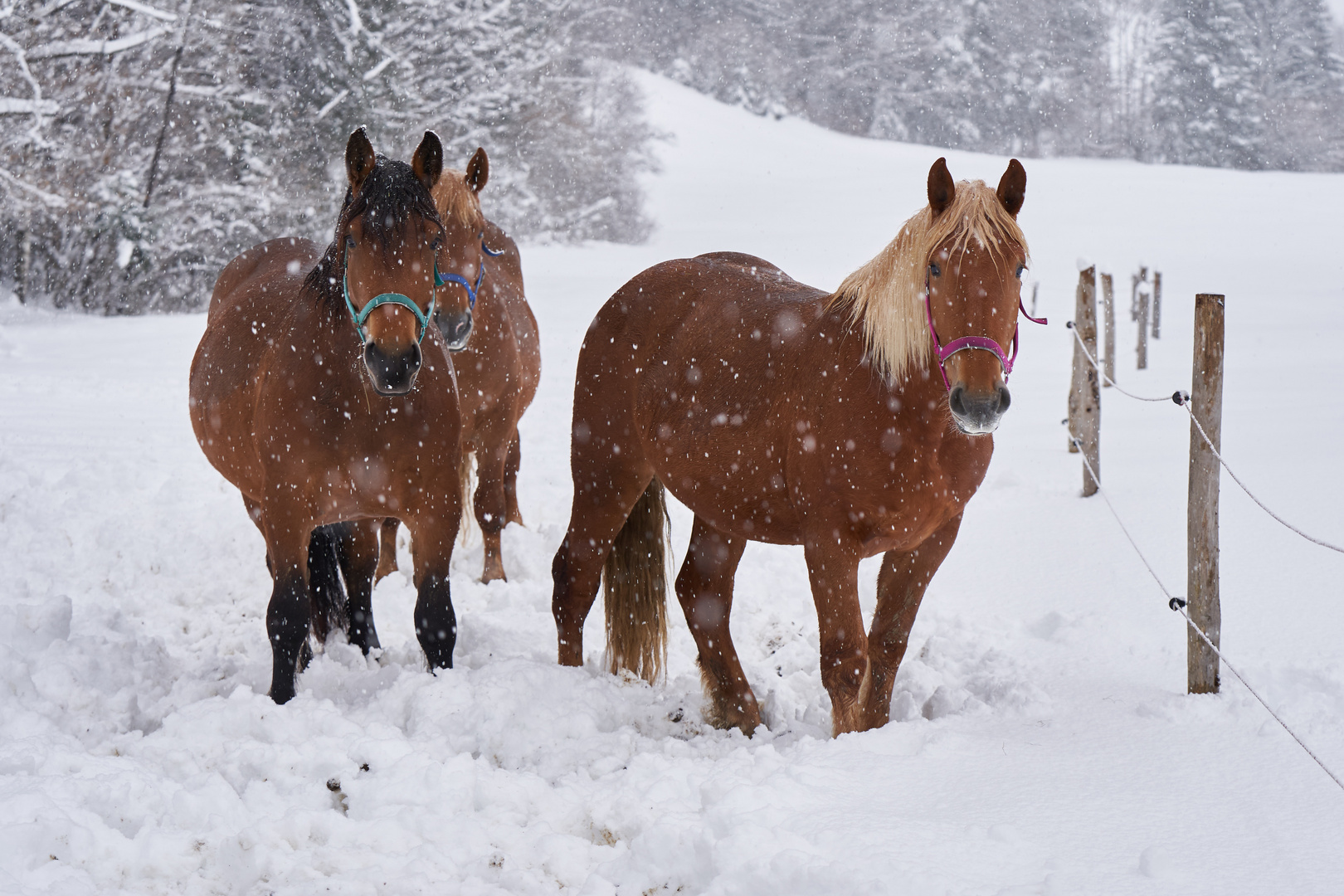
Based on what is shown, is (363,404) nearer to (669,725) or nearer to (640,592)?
(640,592)

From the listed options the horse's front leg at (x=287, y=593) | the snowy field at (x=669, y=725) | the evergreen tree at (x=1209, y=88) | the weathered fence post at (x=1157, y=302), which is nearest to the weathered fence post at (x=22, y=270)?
the snowy field at (x=669, y=725)

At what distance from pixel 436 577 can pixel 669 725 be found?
3.26 feet

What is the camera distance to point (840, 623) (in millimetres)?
3031

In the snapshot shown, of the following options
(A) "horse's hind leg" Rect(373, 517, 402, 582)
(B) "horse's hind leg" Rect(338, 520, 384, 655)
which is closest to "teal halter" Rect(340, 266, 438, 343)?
(B) "horse's hind leg" Rect(338, 520, 384, 655)

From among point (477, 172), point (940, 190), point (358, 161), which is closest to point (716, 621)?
point (940, 190)

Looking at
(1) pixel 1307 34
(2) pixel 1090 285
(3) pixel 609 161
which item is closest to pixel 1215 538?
(2) pixel 1090 285

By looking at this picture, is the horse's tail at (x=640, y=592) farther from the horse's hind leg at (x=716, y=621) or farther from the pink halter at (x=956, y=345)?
the pink halter at (x=956, y=345)

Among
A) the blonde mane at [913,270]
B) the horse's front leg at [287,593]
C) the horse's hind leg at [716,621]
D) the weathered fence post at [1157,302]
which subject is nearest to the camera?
the blonde mane at [913,270]

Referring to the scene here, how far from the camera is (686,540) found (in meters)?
6.46

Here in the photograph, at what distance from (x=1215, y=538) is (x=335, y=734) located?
3.06 meters

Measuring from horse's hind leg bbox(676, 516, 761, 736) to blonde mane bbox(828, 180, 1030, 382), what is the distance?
1.16m

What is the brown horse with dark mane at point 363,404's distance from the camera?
3.07 m

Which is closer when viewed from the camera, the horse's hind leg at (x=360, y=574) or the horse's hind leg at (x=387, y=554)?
the horse's hind leg at (x=360, y=574)

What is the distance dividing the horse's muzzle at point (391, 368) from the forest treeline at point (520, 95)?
1409 cm
